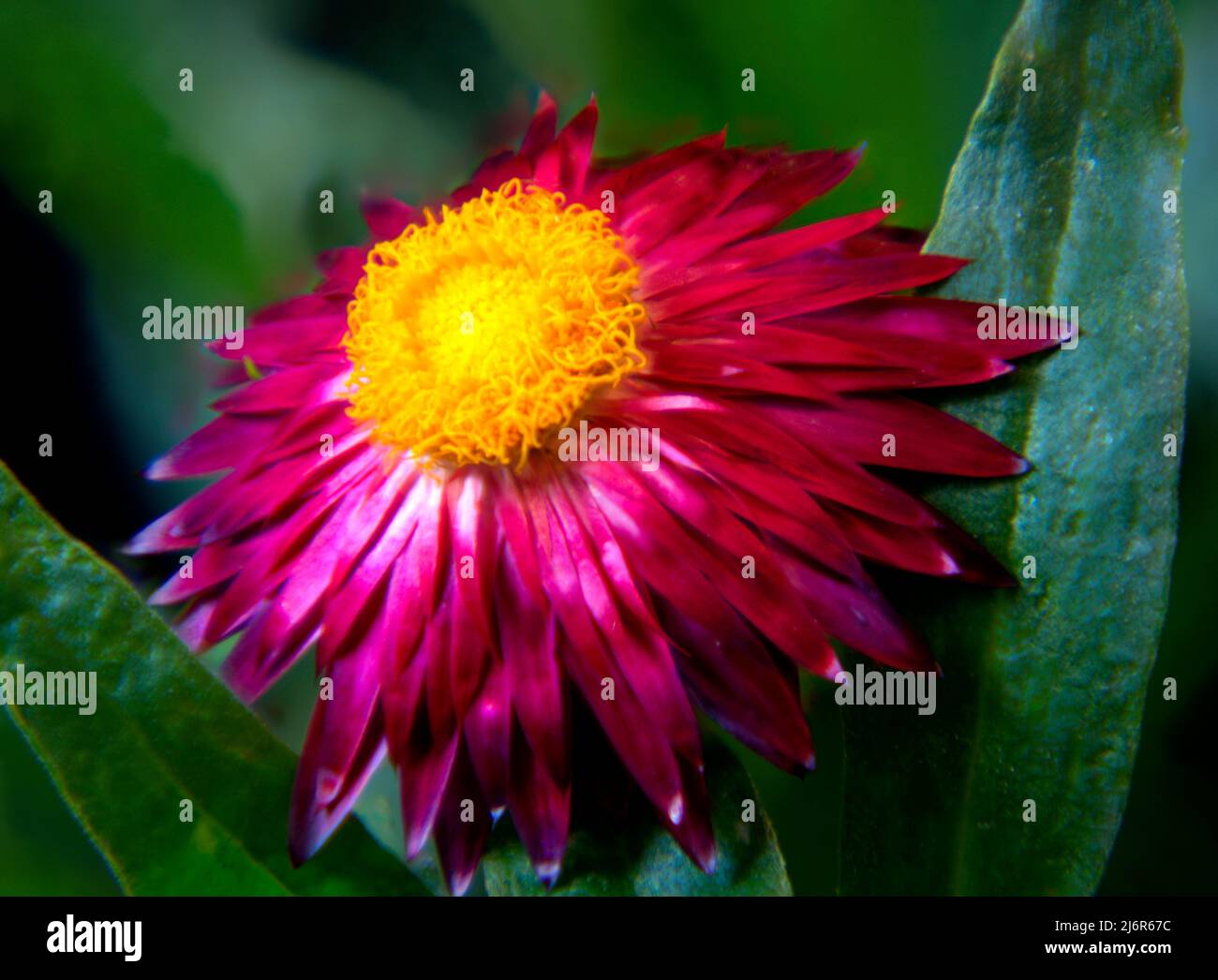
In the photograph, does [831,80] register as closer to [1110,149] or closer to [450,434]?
[1110,149]

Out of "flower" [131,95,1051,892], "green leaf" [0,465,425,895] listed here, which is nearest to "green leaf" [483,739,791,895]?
"flower" [131,95,1051,892]

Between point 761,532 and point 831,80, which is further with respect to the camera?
point 831,80

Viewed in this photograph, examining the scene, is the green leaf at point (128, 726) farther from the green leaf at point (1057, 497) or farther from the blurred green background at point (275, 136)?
the green leaf at point (1057, 497)

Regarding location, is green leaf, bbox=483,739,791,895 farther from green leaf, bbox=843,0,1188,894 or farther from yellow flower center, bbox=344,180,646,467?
yellow flower center, bbox=344,180,646,467

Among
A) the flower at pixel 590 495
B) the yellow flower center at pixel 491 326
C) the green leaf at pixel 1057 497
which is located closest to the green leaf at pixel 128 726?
the flower at pixel 590 495

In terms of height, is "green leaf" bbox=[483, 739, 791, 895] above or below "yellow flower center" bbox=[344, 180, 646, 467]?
below

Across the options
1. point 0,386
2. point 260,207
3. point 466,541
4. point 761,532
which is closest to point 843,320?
point 761,532
